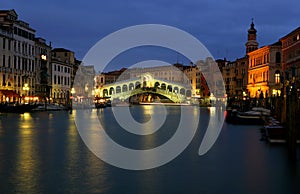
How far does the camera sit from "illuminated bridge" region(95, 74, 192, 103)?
127688mm

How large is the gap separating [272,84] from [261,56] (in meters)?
→ 6.45

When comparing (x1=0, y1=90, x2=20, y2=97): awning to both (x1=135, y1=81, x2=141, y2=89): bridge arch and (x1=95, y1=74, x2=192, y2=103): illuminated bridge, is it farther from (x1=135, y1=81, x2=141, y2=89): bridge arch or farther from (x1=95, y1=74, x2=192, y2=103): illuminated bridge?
(x1=135, y1=81, x2=141, y2=89): bridge arch

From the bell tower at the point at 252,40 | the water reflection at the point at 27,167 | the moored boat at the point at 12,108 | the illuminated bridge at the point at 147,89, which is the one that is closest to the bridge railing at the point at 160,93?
the illuminated bridge at the point at 147,89

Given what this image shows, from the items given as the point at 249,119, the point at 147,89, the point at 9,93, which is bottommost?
the point at 249,119

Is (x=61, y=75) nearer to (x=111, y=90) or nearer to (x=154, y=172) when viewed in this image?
(x=111, y=90)

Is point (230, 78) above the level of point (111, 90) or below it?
above

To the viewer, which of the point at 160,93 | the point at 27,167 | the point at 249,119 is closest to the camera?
the point at 27,167

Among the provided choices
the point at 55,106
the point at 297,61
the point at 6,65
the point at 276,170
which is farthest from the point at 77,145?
the point at 55,106

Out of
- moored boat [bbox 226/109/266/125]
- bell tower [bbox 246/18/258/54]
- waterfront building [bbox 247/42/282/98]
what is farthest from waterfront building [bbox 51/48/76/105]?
moored boat [bbox 226/109/266/125]

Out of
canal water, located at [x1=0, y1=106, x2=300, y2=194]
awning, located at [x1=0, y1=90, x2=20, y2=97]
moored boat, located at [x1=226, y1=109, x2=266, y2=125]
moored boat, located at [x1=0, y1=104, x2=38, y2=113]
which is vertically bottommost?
canal water, located at [x1=0, y1=106, x2=300, y2=194]

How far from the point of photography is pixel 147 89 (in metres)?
130

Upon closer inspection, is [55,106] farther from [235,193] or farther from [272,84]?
[235,193]

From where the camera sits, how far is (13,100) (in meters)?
60.9

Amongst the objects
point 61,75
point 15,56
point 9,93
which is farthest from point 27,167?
point 61,75
